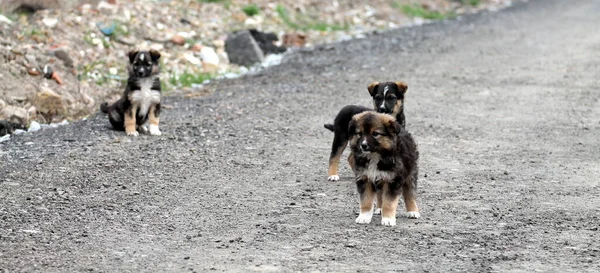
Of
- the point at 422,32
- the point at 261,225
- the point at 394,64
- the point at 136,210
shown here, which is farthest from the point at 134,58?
the point at 422,32

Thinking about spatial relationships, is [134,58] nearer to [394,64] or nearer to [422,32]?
[394,64]

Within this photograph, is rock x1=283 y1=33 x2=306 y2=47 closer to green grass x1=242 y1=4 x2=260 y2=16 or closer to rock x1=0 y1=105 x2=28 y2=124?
green grass x1=242 y1=4 x2=260 y2=16

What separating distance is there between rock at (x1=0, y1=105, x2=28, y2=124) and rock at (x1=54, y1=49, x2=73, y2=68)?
2.36m

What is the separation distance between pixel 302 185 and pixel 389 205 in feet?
5.99

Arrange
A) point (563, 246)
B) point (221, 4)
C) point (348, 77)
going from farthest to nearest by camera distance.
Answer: point (221, 4), point (348, 77), point (563, 246)

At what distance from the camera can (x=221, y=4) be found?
71.0ft

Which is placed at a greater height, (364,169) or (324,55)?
(364,169)

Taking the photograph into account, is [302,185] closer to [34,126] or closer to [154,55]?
[154,55]

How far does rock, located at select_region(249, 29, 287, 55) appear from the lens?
1927cm

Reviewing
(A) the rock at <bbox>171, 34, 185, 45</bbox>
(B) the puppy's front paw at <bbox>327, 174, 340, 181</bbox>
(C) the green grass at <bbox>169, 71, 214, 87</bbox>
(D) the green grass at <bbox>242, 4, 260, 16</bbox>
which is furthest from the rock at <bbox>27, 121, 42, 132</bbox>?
(D) the green grass at <bbox>242, 4, 260, 16</bbox>

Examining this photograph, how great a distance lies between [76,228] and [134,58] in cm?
438

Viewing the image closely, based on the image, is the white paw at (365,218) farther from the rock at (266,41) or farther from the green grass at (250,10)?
the green grass at (250,10)

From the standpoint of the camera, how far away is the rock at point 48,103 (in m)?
13.2

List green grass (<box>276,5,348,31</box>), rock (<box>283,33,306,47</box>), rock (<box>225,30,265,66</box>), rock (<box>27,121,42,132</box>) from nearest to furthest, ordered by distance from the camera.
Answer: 1. rock (<box>27,121,42,132</box>)
2. rock (<box>225,30,265,66</box>)
3. rock (<box>283,33,306,47</box>)
4. green grass (<box>276,5,348,31</box>)
